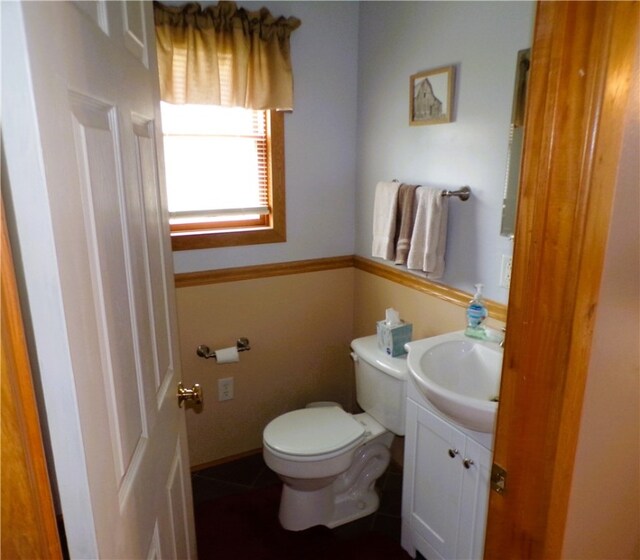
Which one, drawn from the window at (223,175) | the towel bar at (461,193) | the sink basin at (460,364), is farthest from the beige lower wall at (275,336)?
the towel bar at (461,193)

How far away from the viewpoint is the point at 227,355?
7.17 feet

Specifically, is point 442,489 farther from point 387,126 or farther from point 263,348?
point 387,126

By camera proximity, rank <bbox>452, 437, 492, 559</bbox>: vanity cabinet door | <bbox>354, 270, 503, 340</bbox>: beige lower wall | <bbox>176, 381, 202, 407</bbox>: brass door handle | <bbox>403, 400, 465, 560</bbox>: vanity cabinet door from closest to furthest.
A: <bbox>176, 381, 202, 407</bbox>: brass door handle, <bbox>452, 437, 492, 559</bbox>: vanity cabinet door, <bbox>403, 400, 465, 560</bbox>: vanity cabinet door, <bbox>354, 270, 503, 340</bbox>: beige lower wall

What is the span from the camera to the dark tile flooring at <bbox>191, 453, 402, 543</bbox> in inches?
80.2

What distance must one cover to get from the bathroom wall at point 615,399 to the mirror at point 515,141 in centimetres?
70

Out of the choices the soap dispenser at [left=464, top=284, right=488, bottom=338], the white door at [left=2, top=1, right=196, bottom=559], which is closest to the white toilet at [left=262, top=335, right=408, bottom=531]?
the soap dispenser at [left=464, top=284, right=488, bottom=338]

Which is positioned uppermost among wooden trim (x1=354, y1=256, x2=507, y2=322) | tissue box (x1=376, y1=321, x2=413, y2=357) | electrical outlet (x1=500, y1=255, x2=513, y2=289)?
electrical outlet (x1=500, y1=255, x2=513, y2=289)

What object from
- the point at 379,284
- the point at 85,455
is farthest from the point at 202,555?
the point at 85,455

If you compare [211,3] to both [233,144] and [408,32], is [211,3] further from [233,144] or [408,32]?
[408,32]

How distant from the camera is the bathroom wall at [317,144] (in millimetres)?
2154

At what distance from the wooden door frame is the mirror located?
0.80 meters

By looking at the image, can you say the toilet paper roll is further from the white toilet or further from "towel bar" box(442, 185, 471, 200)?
"towel bar" box(442, 185, 471, 200)

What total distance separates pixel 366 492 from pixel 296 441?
1.59ft

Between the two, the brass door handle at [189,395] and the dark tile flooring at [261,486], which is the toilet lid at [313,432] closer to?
the dark tile flooring at [261,486]
